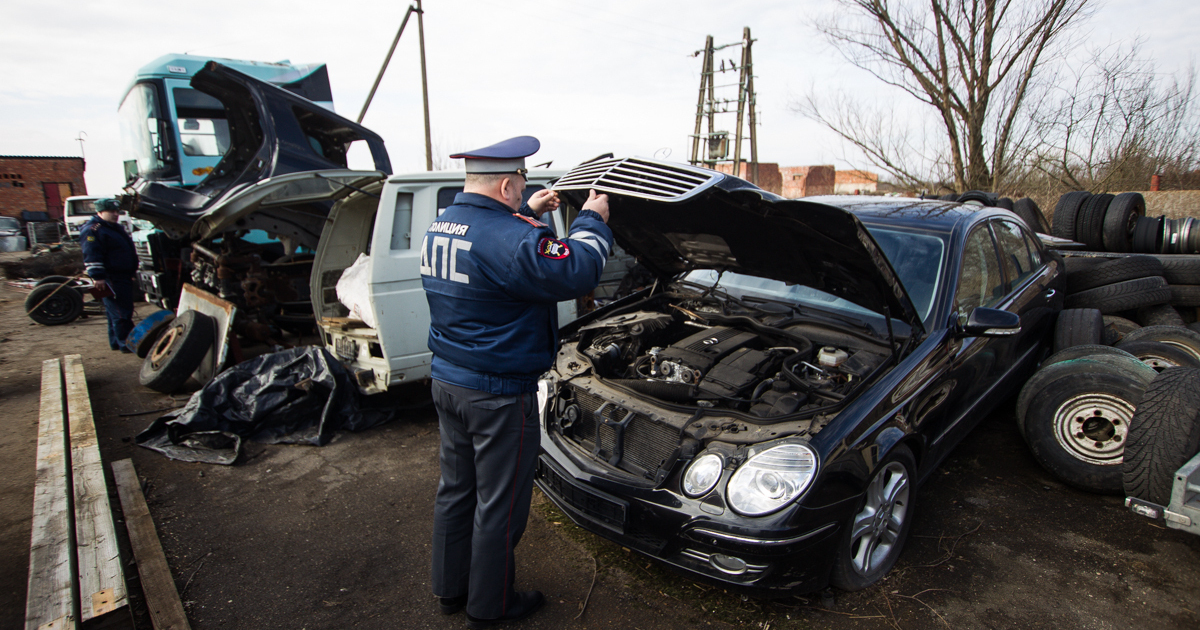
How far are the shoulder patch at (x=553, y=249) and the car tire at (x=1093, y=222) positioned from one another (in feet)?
22.1

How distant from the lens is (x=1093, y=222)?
615cm

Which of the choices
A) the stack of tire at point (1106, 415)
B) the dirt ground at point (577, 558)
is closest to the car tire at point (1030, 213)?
the stack of tire at point (1106, 415)

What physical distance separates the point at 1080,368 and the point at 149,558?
4.93 meters

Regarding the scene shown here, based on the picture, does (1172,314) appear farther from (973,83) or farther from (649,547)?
(973,83)

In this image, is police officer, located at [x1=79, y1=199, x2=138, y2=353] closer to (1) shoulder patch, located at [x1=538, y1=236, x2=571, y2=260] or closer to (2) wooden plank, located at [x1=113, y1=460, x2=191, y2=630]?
(2) wooden plank, located at [x1=113, y1=460, x2=191, y2=630]

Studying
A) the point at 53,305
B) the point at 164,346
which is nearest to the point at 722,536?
the point at 164,346

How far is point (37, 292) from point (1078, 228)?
1365cm

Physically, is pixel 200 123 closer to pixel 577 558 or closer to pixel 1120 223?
pixel 577 558

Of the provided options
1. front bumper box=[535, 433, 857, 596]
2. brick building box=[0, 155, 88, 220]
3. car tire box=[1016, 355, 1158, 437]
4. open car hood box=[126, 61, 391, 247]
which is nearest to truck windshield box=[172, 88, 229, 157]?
open car hood box=[126, 61, 391, 247]

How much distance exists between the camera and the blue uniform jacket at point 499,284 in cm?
205

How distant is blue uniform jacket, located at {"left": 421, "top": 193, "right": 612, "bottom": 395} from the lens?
2049mm

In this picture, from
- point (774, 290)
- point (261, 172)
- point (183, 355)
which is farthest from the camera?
point (261, 172)

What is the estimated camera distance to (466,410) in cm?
218

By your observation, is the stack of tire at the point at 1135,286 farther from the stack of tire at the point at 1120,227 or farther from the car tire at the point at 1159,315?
the stack of tire at the point at 1120,227
